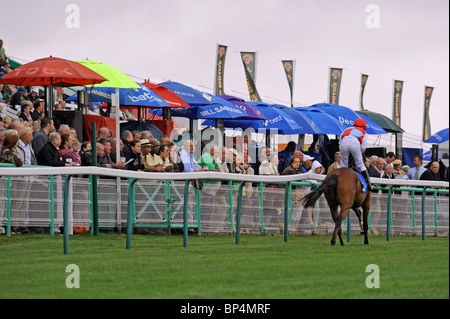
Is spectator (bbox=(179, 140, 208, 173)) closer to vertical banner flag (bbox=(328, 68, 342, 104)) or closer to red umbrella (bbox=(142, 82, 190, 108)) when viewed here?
red umbrella (bbox=(142, 82, 190, 108))

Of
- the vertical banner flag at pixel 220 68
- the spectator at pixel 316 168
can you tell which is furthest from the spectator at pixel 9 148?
the vertical banner flag at pixel 220 68

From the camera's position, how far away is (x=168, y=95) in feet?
71.5

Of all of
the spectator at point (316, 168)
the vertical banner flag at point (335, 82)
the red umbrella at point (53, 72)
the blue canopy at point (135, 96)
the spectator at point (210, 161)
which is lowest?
the spectator at point (316, 168)

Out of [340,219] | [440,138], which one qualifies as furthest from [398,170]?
[340,219]

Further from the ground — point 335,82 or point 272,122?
point 335,82

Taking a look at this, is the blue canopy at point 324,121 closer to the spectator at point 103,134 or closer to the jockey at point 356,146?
the spectator at point 103,134

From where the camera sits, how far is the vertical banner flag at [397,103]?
41.0m

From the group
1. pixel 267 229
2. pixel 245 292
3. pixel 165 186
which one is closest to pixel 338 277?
pixel 245 292

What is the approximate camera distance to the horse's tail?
1438 centimetres

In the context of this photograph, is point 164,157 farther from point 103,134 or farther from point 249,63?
point 249,63

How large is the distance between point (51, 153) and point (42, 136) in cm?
70

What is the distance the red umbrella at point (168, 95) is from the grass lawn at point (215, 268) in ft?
23.0

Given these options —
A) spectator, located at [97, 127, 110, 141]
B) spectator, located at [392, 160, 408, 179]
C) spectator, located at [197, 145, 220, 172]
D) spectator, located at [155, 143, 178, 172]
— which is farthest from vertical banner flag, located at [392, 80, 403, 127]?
spectator, located at [155, 143, 178, 172]

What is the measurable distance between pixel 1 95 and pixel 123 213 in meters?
11.3
